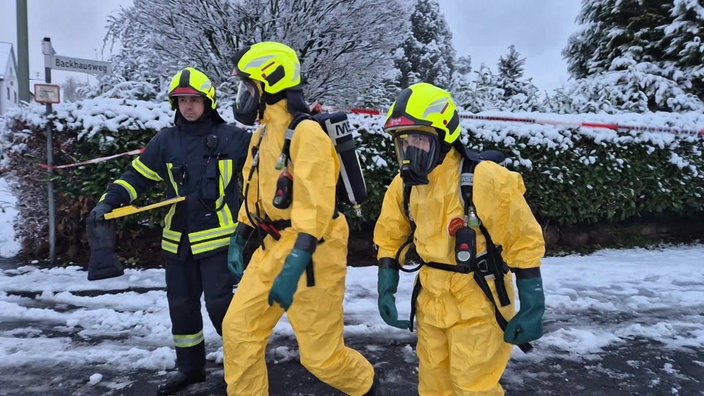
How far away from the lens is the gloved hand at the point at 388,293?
265cm

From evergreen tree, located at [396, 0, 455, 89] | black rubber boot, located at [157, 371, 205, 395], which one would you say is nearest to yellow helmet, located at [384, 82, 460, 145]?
black rubber boot, located at [157, 371, 205, 395]

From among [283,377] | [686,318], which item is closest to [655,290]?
[686,318]

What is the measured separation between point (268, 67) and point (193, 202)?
106 cm

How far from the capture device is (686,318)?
4871 millimetres

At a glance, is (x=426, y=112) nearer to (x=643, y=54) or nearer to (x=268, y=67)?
(x=268, y=67)

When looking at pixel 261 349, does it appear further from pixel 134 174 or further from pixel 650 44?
pixel 650 44

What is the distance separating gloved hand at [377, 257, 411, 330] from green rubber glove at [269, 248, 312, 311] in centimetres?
50

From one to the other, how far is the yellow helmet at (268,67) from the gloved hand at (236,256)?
36.0 inches

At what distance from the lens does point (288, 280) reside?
7.73ft

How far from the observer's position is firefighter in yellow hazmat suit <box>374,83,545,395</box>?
2332 millimetres

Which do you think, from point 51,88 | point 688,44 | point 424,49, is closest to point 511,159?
point 51,88

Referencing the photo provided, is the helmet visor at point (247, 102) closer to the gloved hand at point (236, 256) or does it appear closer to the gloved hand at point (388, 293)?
the gloved hand at point (236, 256)

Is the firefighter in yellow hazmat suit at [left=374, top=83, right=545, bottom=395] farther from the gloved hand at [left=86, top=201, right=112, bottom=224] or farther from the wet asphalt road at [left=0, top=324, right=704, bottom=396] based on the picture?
the gloved hand at [left=86, top=201, right=112, bottom=224]

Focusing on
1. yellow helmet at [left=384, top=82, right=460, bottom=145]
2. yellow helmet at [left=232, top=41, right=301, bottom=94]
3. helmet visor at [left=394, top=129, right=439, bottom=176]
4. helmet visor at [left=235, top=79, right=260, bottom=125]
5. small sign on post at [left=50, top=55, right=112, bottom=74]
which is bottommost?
helmet visor at [left=394, top=129, right=439, bottom=176]
